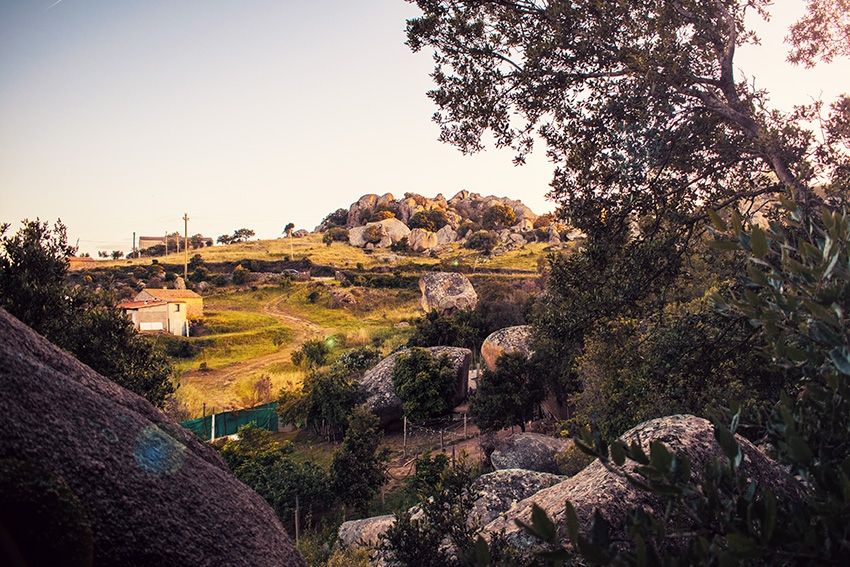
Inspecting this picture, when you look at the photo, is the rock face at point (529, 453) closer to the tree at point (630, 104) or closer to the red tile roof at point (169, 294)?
the tree at point (630, 104)

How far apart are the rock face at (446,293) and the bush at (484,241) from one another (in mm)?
33281

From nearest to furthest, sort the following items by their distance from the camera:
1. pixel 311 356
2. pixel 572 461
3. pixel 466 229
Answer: pixel 572 461 → pixel 311 356 → pixel 466 229

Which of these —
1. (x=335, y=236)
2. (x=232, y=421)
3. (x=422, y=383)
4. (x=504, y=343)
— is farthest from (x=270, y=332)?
(x=335, y=236)

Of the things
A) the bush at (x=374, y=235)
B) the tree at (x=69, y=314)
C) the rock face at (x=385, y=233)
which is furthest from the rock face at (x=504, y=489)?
the bush at (x=374, y=235)

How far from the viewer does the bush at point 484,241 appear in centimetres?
8538

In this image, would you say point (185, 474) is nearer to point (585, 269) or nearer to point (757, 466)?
point (585, 269)

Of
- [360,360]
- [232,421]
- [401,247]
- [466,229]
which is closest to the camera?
[232,421]

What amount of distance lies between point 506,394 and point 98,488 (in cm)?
1975

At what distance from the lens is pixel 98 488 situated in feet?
12.4

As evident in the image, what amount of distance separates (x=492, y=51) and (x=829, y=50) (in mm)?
5682

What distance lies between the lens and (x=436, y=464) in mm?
18109

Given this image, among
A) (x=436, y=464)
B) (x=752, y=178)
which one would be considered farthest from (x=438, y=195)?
(x=752, y=178)

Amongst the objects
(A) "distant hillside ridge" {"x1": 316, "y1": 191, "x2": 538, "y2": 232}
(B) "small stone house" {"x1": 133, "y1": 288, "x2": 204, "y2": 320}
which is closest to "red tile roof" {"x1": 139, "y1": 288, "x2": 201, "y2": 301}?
(B) "small stone house" {"x1": 133, "y1": 288, "x2": 204, "y2": 320}

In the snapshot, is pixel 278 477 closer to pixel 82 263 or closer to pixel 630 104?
pixel 630 104
